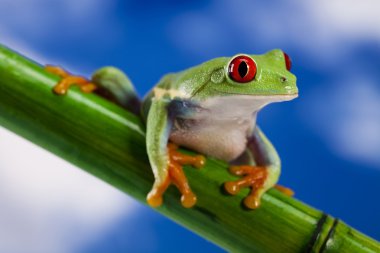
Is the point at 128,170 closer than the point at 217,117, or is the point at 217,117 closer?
the point at 128,170

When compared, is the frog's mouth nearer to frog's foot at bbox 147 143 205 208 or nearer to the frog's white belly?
the frog's white belly

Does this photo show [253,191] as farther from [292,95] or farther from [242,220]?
[292,95]

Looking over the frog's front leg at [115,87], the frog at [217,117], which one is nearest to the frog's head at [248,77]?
the frog at [217,117]

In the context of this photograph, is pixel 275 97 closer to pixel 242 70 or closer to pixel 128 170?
pixel 242 70

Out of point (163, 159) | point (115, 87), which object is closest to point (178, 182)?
point (163, 159)

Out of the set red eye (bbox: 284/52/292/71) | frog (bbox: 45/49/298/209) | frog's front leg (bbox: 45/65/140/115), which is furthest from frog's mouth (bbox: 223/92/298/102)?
frog's front leg (bbox: 45/65/140/115)

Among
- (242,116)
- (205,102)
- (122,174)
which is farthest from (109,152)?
(242,116)
